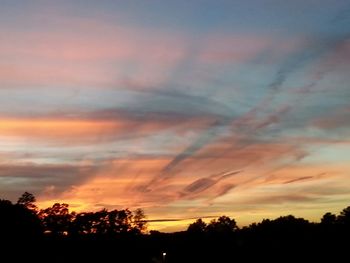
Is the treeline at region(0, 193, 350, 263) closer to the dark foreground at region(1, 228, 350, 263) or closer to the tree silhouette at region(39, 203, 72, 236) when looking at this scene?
the dark foreground at region(1, 228, 350, 263)

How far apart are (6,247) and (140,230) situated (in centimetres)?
9105

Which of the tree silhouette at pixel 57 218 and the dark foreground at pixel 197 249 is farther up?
the tree silhouette at pixel 57 218

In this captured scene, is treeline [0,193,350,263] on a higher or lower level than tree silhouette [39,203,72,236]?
lower

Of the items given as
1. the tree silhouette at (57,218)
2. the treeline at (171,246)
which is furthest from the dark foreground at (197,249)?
the tree silhouette at (57,218)

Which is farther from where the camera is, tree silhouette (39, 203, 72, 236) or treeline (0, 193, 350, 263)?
tree silhouette (39, 203, 72, 236)

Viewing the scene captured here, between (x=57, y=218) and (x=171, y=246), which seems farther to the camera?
(x=57, y=218)

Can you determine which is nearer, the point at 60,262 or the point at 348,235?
the point at 348,235

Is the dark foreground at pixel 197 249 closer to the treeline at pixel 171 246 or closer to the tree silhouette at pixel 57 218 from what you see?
the treeline at pixel 171 246

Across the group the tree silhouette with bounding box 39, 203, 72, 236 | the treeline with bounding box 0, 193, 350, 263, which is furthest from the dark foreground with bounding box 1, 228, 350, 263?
the tree silhouette with bounding box 39, 203, 72, 236

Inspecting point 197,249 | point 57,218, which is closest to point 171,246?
point 197,249

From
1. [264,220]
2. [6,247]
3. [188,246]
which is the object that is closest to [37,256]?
[6,247]

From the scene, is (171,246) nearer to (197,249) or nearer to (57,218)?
(197,249)

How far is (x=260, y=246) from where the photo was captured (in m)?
90.1

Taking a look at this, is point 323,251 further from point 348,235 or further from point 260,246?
point 260,246
